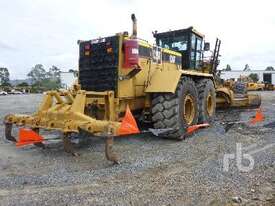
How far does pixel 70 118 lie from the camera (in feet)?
23.6

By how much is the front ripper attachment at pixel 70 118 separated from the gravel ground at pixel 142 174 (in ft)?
1.59

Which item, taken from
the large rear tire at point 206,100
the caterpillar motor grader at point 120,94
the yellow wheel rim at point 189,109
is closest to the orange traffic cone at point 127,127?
the caterpillar motor grader at point 120,94

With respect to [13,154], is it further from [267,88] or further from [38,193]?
[267,88]

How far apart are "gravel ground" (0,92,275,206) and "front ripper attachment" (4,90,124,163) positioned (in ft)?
1.59

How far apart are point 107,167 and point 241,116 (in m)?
8.10

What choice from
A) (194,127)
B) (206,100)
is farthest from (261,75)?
(194,127)

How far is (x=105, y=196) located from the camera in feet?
16.7

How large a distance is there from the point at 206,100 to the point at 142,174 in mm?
5378

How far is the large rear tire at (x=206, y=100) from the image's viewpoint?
10.7m

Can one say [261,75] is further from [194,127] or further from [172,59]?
[194,127]

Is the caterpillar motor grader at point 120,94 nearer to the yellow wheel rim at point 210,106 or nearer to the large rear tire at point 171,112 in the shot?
the large rear tire at point 171,112

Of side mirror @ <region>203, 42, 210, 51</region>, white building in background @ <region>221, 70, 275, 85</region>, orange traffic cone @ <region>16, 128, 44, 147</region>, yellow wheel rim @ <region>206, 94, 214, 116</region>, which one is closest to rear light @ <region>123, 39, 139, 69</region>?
orange traffic cone @ <region>16, 128, 44, 147</region>

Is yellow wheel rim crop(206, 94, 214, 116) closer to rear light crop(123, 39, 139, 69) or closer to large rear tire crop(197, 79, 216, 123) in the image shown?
large rear tire crop(197, 79, 216, 123)

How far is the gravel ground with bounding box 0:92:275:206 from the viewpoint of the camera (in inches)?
198
